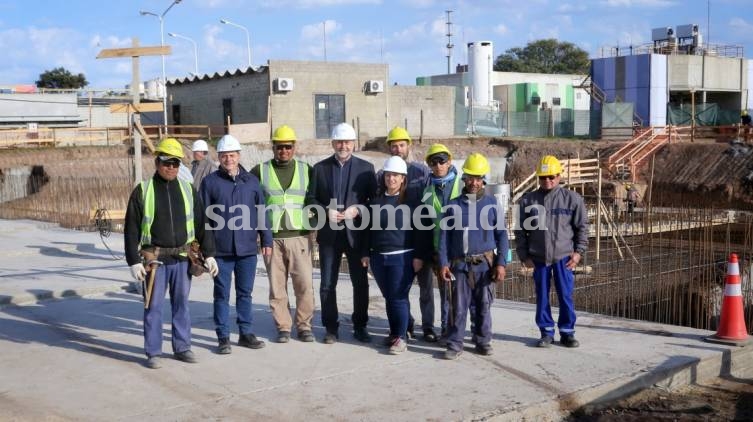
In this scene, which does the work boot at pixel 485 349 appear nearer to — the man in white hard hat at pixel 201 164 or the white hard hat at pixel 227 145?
the white hard hat at pixel 227 145

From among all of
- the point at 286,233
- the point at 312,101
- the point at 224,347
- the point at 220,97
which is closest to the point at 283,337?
the point at 224,347

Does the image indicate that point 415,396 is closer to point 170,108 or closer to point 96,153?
point 96,153

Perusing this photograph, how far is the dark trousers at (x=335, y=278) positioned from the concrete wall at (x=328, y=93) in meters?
28.7

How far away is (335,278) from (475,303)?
1.30m

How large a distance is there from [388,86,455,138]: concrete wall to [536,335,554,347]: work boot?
106ft

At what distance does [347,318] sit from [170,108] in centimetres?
3764

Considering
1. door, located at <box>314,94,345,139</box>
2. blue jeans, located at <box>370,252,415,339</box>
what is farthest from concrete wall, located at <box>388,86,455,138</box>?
blue jeans, located at <box>370,252,415,339</box>

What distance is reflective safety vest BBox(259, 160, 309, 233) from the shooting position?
273 inches

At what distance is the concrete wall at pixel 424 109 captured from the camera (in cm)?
3959

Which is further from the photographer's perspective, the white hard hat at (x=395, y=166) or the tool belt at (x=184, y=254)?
the white hard hat at (x=395, y=166)

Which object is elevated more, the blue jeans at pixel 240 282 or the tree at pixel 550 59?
the tree at pixel 550 59

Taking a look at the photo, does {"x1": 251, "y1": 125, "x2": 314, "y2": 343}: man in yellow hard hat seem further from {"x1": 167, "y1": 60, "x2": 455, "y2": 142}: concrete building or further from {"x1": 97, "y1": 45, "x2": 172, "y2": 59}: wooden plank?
{"x1": 167, "y1": 60, "x2": 455, "y2": 142}: concrete building

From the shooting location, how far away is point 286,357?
6.53 m

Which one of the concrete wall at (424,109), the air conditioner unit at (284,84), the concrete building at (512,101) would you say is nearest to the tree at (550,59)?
the concrete building at (512,101)
